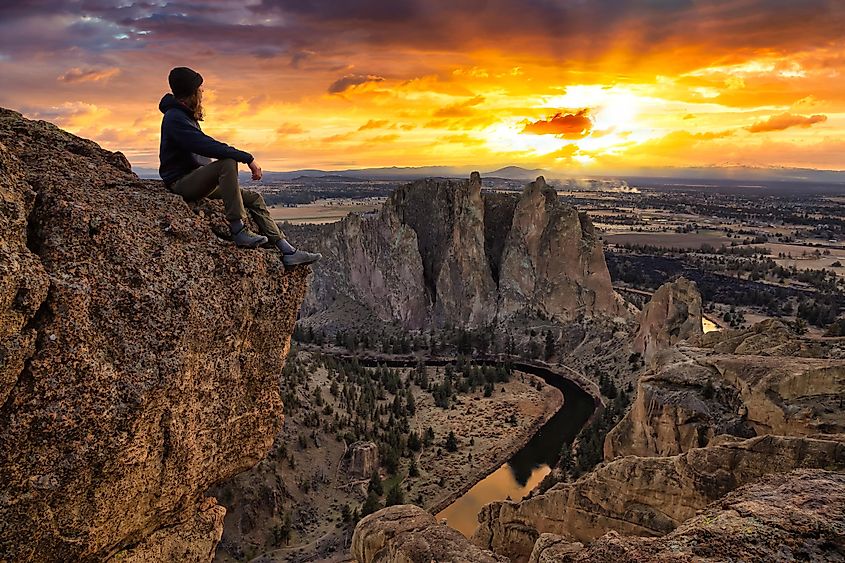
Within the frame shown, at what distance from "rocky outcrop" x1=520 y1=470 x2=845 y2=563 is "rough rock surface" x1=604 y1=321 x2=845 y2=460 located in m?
6.35

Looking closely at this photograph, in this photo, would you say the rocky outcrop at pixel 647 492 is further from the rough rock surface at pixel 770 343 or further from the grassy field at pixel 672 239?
the grassy field at pixel 672 239

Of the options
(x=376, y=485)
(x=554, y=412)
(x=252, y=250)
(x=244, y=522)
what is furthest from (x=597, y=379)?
(x=252, y=250)

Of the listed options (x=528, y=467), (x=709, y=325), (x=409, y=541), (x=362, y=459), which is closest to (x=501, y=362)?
(x=528, y=467)

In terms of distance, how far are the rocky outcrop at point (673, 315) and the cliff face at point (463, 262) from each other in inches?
516

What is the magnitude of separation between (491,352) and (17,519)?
55.9 meters

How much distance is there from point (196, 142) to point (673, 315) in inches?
1611

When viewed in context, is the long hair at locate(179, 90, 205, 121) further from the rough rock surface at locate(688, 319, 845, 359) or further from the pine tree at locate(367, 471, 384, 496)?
the pine tree at locate(367, 471, 384, 496)

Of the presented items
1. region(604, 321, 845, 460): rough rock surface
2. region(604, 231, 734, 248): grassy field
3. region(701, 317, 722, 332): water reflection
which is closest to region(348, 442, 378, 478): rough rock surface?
region(604, 321, 845, 460): rough rock surface

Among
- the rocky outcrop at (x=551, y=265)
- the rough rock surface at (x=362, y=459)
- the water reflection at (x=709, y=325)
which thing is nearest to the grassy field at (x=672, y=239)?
the water reflection at (x=709, y=325)

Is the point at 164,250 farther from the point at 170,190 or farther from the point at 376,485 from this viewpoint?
the point at 376,485

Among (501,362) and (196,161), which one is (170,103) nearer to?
(196,161)

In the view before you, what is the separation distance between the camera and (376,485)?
97.4 feet

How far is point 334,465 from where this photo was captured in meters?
31.6

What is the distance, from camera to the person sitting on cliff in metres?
6.15
